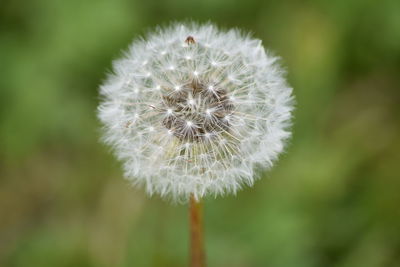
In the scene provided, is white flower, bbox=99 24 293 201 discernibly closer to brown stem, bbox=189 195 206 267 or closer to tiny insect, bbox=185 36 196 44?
tiny insect, bbox=185 36 196 44

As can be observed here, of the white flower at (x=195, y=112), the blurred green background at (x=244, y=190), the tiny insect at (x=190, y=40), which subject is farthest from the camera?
the blurred green background at (x=244, y=190)

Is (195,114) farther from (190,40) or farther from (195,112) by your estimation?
(190,40)

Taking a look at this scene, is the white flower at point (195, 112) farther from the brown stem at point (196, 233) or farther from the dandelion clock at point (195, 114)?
the brown stem at point (196, 233)

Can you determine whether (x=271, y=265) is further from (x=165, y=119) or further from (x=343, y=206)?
(x=165, y=119)

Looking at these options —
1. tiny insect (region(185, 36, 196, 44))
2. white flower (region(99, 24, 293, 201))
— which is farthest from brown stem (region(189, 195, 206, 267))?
tiny insect (region(185, 36, 196, 44))

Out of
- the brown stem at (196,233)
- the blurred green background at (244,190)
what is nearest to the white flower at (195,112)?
the brown stem at (196,233)

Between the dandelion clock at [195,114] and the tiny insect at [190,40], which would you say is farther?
the tiny insect at [190,40]
